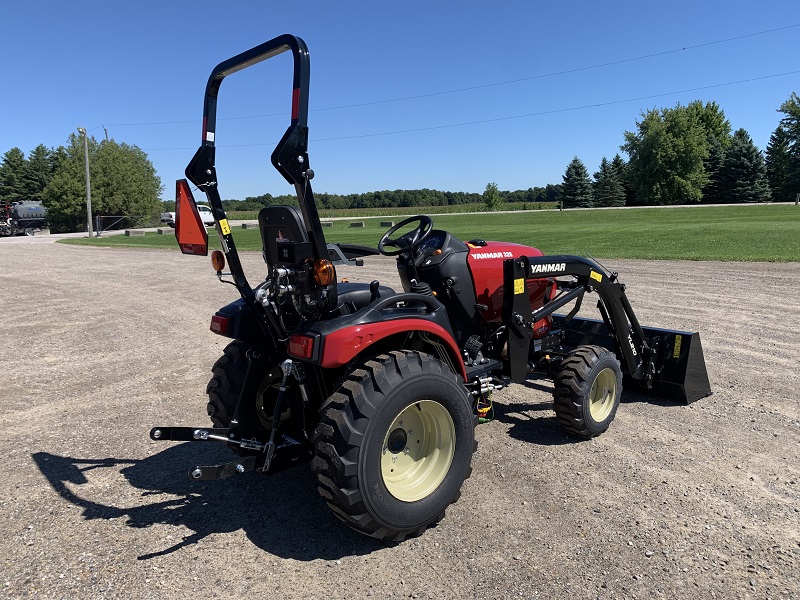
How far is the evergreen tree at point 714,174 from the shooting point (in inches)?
2574

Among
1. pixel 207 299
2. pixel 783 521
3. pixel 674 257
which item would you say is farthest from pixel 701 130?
pixel 783 521

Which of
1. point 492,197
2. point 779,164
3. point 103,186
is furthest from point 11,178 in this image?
point 779,164

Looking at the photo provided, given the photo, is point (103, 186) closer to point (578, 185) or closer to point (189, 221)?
point (578, 185)

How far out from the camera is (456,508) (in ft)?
11.2

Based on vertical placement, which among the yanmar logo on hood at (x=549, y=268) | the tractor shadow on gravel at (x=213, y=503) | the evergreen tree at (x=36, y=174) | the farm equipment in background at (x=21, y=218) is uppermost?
the evergreen tree at (x=36, y=174)

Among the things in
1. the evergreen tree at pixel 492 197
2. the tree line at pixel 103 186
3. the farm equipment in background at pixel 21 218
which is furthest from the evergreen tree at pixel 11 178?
the evergreen tree at pixel 492 197

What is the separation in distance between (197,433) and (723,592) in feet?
Answer: 8.50

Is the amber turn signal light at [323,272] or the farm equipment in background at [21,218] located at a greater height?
the farm equipment in background at [21,218]


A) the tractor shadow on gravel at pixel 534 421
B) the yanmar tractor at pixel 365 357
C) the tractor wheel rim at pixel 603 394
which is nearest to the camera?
the yanmar tractor at pixel 365 357

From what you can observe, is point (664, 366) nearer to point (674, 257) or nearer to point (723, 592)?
point (723, 592)

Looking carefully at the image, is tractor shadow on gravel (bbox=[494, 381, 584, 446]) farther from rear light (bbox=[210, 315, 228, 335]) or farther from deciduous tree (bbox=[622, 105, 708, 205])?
deciduous tree (bbox=[622, 105, 708, 205])

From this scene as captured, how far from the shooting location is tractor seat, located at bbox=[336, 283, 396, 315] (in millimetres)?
3534

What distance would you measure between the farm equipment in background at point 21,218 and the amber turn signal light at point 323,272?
4774 centimetres

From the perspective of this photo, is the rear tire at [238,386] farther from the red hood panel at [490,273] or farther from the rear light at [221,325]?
the red hood panel at [490,273]
